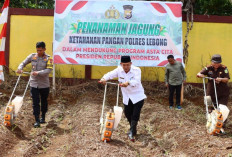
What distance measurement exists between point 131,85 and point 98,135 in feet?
3.51

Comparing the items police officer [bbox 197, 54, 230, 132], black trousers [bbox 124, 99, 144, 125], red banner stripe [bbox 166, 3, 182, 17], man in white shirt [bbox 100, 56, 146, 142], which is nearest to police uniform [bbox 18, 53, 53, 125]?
man in white shirt [bbox 100, 56, 146, 142]

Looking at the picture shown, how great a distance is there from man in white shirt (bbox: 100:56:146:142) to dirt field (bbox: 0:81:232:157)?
0.50 meters

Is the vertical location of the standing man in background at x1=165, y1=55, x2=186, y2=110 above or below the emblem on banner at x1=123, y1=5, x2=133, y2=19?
below

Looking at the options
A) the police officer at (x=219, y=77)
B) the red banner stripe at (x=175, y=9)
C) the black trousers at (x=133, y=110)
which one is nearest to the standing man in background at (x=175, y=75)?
the red banner stripe at (x=175, y=9)

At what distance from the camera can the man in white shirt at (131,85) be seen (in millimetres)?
5887

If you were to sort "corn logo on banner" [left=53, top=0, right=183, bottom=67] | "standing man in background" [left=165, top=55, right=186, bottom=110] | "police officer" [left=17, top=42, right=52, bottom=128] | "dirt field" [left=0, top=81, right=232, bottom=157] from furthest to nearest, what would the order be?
"corn logo on banner" [left=53, top=0, right=183, bottom=67] → "standing man in background" [left=165, top=55, right=186, bottom=110] → "police officer" [left=17, top=42, right=52, bottom=128] → "dirt field" [left=0, top=81, right=232, bottom=157]

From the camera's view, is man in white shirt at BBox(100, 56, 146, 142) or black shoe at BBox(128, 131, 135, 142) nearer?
man in white shirt at BBox(100, 56, 146, 142)

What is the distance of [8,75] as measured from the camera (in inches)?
428

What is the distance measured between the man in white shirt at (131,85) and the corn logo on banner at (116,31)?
3.65 m

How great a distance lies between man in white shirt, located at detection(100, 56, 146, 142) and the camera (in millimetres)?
5887

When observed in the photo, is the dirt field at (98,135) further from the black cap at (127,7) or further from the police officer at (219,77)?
the black cap at (127,7)

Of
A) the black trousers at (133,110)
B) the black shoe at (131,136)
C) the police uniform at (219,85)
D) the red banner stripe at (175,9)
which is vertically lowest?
the black shoe at (131,136)

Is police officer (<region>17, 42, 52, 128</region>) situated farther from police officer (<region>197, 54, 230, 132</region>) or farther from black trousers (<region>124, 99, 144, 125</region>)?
police officer (<region>197, 54, 230, 132</region>)

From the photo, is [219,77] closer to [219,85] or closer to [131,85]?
[219,85]
